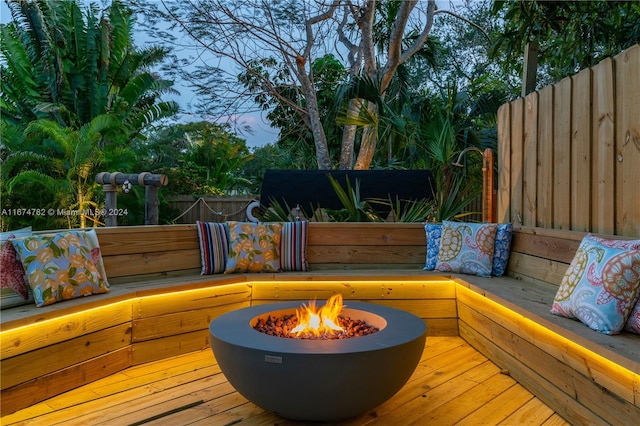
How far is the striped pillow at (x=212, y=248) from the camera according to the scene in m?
3.17

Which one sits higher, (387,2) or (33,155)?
(387,2)

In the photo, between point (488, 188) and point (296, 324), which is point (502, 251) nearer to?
point (488, 188)

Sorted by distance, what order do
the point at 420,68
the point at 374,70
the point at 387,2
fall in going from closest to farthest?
the point at 374,70
the point at 387,2
the point at 420,68

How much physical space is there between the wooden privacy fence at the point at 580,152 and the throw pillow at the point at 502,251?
0.68ft

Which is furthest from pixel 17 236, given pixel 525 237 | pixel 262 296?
pixel 525 237

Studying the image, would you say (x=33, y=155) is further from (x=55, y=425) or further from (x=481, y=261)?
(x=481, y=261)

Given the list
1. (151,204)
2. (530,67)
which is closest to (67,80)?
(151,204)

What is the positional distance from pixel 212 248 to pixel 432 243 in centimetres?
162

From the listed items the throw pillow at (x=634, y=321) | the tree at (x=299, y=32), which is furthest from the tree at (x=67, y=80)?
the throw pillow at (x=634, y=321)

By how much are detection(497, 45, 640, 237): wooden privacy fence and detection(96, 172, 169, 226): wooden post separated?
3.00m

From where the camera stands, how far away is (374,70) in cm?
691

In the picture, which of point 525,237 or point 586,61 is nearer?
point 525,237

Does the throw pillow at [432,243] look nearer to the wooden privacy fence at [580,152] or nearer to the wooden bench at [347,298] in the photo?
the wooden bench at [347,298]

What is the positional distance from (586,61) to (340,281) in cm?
248
